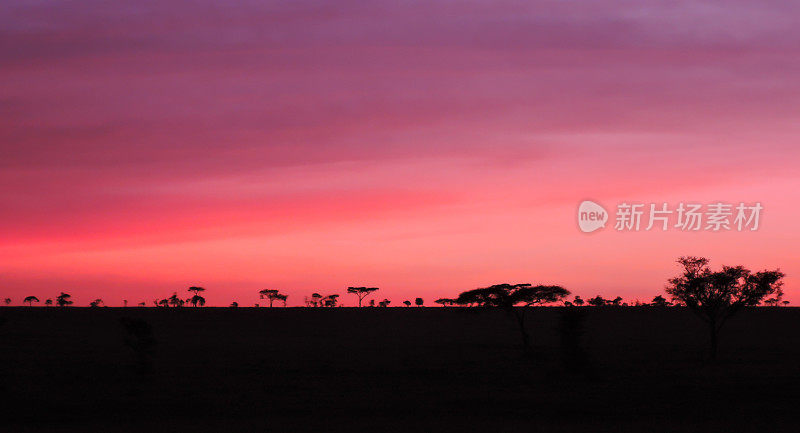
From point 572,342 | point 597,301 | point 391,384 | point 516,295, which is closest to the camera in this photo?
point 391,384

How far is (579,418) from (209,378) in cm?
2065

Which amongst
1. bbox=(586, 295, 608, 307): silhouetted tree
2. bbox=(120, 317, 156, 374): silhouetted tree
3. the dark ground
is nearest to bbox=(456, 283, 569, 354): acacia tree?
the dark ground

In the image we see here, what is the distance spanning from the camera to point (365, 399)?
1425 inches

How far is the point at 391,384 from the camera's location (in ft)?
138

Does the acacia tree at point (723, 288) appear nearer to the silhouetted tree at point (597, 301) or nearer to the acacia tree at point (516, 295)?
the acacia tree at point (516, 295)

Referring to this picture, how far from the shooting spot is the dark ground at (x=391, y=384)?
1201 inches

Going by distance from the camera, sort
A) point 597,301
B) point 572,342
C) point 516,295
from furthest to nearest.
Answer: point 597,301
point 516,295
point 572,342

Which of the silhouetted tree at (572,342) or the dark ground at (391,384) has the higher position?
the silhouetted tree at (572,342)

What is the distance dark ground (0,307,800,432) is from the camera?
1201 inches

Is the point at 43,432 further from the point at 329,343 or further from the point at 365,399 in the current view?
the point at 329,343

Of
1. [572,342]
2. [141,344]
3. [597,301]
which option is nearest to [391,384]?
[572,342]

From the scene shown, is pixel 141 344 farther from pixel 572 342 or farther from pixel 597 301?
pixel 597 301

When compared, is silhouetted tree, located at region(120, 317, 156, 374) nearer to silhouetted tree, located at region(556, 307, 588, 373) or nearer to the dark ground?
the dark ground

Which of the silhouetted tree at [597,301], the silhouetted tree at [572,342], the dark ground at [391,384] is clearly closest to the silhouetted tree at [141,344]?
the dark ground at [391,384]
